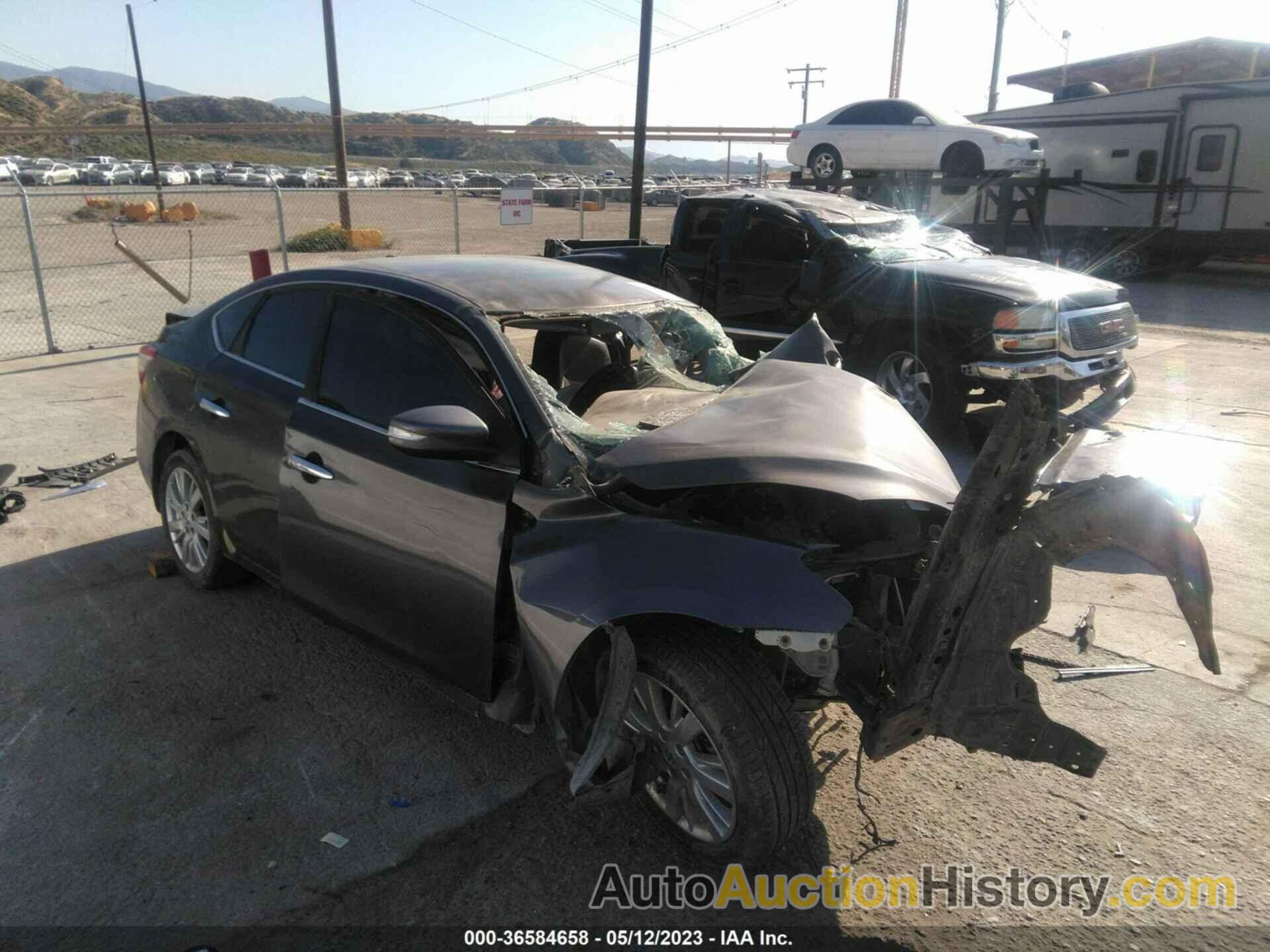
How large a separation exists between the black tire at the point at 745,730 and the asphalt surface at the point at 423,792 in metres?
0.30

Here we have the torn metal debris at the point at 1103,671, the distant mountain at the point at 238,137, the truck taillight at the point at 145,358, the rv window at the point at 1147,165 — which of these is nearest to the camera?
the torn metal debris at the point at 1103,671

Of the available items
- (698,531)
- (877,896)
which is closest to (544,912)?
→ (877,896)

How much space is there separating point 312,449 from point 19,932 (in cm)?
184

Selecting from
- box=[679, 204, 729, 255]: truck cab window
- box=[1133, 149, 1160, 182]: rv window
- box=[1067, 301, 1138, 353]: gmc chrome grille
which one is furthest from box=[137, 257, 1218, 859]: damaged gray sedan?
box=[1133, 149, 1160, 182]: rv window

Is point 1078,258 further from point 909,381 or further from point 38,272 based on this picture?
point 38,272

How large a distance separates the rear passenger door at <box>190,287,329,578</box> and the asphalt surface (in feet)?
1.98

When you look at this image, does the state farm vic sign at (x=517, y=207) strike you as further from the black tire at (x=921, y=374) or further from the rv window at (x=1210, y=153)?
the rv window at (x=1210, y=153)

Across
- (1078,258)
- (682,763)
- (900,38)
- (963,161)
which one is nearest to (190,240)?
(682,763)

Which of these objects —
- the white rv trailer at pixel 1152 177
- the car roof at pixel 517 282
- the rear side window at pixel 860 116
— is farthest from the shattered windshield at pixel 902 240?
the rear side window at pixel 860 116

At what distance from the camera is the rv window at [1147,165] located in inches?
778

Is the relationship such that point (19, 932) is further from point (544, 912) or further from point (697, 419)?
point (697, 419)

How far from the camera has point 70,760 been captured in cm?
354

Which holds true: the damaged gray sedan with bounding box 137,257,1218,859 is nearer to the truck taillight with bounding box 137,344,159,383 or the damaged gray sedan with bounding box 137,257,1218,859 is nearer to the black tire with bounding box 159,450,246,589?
the black tire with bounding box 159,450,246,589

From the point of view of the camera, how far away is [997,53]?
4516 centimetres
